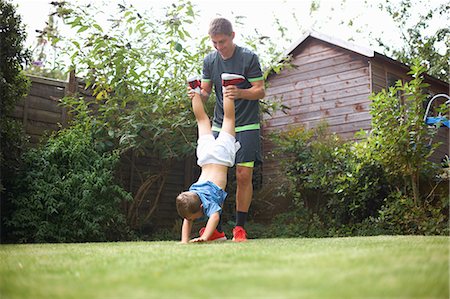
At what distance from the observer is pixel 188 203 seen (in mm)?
3115

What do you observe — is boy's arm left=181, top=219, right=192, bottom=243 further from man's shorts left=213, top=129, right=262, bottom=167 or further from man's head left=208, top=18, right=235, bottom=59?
man's head left=208, top=18, right=235, bottom=59

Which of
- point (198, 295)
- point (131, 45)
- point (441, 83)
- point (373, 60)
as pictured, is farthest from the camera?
point (441, 83)

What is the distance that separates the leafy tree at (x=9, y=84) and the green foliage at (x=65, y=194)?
0.12 m

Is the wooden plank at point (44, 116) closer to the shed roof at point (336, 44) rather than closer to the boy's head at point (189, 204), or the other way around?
the boy's head at point (189, 204)

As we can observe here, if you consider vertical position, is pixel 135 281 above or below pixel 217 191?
below

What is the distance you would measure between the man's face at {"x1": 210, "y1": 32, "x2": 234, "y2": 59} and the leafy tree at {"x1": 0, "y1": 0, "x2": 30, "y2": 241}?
184cm

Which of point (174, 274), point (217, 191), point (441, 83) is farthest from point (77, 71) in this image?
point (441, 83)

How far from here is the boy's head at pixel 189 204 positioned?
3.12m

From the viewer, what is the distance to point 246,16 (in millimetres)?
5617

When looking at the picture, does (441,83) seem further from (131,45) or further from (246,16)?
(131,45)

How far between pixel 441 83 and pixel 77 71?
7295 millimetres

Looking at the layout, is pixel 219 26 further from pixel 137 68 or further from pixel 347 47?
pixel 347 47

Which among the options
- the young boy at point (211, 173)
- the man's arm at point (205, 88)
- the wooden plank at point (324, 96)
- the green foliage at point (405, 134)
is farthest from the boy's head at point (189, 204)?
the wooden plank at point (324, 96)

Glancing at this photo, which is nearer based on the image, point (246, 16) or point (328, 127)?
point (246, 16)
